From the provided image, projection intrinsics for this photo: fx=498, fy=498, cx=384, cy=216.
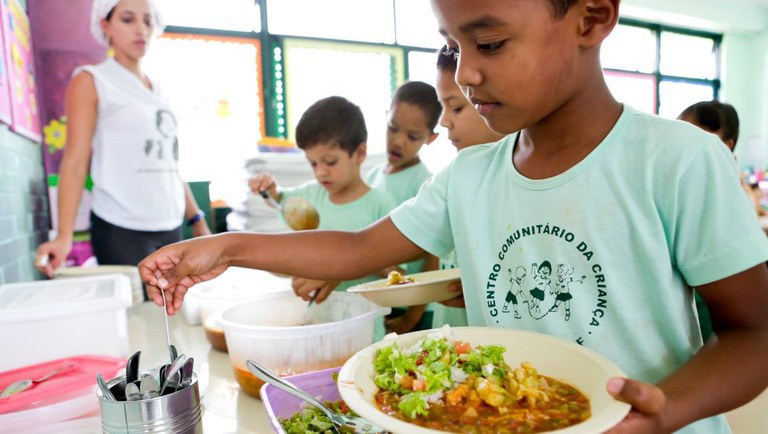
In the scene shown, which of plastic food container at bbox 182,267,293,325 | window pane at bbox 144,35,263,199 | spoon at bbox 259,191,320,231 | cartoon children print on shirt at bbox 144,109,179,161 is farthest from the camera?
window pane at bbox 144,35,263,199

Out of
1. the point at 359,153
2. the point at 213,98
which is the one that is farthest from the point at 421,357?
the point at 213,98

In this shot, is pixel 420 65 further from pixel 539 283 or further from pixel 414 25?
pixel 539 283

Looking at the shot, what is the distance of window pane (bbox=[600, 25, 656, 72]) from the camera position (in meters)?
6.34

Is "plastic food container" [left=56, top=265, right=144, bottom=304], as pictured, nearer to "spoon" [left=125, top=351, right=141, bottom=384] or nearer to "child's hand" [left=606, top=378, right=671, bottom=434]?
"spoon" [left=125, top=351, right=141, bottom=384]

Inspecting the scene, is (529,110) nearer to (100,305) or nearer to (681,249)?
(681,249)

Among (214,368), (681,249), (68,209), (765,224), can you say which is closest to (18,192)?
(68,209)

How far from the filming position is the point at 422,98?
206 centimetres

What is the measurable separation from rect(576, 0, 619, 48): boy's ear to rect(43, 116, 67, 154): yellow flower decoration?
334 centimetres

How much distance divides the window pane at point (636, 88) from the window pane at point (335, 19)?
10.7 feet

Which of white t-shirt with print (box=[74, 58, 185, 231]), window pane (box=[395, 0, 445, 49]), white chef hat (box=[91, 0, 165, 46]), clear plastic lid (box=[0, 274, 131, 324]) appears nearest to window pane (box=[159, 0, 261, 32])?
window pane (box=[395, 0, 445, 49])

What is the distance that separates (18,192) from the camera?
2.28 m

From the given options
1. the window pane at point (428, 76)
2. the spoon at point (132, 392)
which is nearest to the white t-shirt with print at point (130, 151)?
the spoon at point (132, 392)

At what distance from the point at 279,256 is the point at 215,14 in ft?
11.8

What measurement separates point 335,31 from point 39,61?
2.25m
